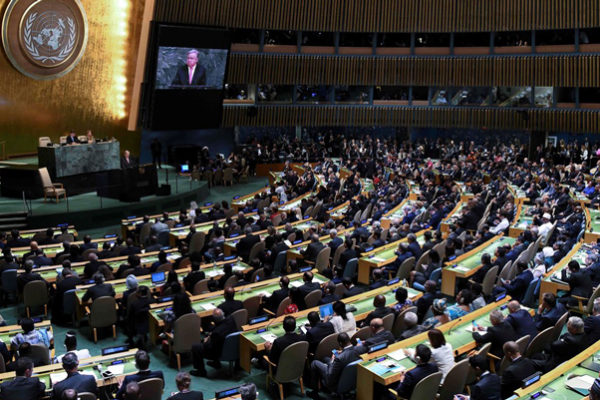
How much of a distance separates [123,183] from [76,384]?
12.9m

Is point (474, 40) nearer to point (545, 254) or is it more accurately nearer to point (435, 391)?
point (545, 254)

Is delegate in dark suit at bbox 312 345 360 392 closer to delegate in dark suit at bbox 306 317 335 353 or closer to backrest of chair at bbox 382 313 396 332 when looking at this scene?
delegate in dark suit at bbox 306 317 335 353

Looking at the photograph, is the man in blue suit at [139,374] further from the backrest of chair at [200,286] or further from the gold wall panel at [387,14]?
the gold wall panel at [387,14]

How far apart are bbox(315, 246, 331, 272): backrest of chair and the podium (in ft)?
28.6

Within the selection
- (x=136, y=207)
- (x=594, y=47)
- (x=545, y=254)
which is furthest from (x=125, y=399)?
(x=594, y=47)

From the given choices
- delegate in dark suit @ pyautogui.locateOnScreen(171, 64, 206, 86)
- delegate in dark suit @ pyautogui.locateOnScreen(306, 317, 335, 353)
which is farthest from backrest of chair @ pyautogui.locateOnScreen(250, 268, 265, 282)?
delegate in dark suit @ pyautogui.locateOnScreen(171, 64, 206, 86)

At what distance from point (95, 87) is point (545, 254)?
1751cm

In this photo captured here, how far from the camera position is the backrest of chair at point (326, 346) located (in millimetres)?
7543

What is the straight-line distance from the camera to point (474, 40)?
1146 inches

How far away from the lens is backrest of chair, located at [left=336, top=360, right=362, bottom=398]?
7.09 metres

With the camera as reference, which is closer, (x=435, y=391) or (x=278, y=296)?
(x=435, y=391)

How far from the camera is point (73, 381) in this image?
625cm

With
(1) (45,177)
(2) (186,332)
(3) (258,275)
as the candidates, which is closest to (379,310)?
(2) (186,332)

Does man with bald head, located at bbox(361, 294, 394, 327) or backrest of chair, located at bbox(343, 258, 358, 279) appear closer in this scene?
man with bald head, located at bbox(361, 294, 394, 327)
